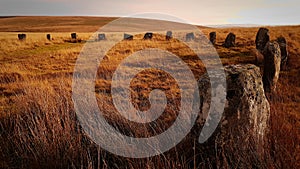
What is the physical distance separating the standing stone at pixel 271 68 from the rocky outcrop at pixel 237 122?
469 cm

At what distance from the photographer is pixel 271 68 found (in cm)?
860

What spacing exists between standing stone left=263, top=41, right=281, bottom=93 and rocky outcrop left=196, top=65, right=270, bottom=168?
15.4 ft

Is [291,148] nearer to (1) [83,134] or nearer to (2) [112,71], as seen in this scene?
(1) [83,134]

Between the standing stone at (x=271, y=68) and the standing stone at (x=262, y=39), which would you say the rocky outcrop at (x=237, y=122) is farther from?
the standing stone at (x=262, y=39)

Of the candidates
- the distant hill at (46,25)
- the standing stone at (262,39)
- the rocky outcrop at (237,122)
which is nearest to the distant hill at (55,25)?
the distant hill at (46,25)

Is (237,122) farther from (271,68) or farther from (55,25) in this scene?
(55,25)

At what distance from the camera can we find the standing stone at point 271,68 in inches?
323

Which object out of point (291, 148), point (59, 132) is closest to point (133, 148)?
point (59, 132)

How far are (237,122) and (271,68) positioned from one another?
5867mm

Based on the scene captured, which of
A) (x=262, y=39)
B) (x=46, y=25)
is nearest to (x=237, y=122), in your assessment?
(x=262, y=39)

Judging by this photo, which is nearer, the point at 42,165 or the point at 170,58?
the point at 42,165

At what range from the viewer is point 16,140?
13.8 ft

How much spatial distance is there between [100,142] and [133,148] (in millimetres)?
557

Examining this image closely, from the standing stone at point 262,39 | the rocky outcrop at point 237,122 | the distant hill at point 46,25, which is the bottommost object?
the rocky outcrop at point 237,122
